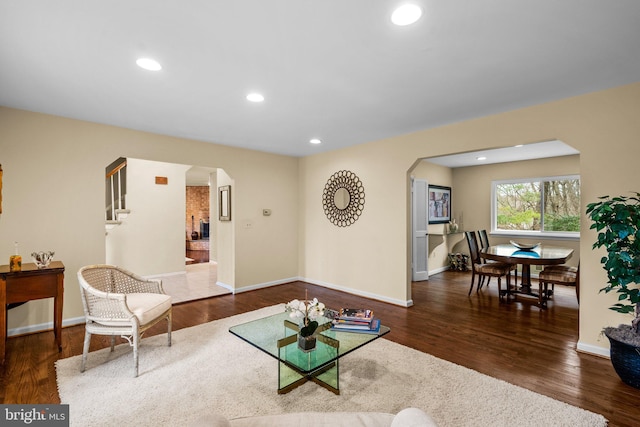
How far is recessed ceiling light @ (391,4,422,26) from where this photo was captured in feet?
5.36

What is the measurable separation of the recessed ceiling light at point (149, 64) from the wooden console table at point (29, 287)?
2114 millimetres

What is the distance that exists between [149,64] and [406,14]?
1.90 m

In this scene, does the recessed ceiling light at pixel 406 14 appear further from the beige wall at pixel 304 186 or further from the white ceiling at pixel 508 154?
the white ceiling at pixel 508 154

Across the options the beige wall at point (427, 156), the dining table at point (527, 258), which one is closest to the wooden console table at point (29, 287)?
the beige wall at point (427, 156)

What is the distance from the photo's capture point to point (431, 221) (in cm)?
657

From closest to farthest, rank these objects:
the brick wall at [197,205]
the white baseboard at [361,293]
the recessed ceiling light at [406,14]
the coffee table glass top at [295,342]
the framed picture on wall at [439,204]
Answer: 1. the recessed ceiling light at [406,14]
2. the coffee table glass top at [295,342]
3. the white baseboard at [361,293]
4. the framed picture on wall at [439,204]
5. the brick wall at [197,205]

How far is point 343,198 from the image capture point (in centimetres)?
514

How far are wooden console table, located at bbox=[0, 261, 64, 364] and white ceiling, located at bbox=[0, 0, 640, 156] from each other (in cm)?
168

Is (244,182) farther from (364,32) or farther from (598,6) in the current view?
(598,6)

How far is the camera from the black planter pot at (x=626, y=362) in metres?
2.20

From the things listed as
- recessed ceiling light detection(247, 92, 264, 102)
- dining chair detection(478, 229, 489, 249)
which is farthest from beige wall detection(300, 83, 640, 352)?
dining chair detection(478, 229, 489, 249)

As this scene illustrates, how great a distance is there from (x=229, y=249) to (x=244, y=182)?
1244mm

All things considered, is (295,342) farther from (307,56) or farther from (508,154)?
(508,154)

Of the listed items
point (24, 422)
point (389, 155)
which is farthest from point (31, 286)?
point (389, 155)
